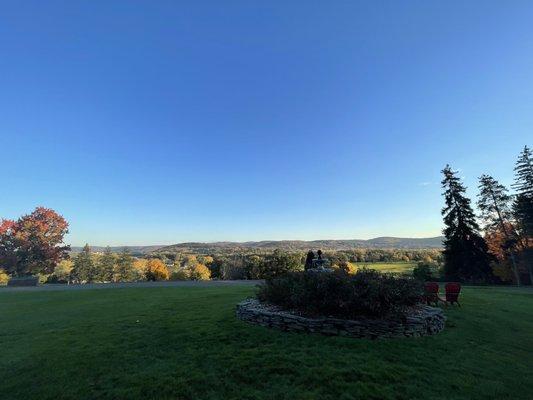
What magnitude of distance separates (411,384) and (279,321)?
3460 mm

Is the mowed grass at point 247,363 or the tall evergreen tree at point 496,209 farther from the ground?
the tall evergreen tree at point 496,209

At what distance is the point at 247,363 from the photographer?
5.84m

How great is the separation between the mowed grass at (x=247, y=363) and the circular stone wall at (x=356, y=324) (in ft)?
0.83

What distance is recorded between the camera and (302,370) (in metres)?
5.51

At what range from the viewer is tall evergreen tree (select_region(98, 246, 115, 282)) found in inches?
2095

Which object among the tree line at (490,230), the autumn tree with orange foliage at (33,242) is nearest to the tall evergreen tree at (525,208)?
the tree line at (490,230)

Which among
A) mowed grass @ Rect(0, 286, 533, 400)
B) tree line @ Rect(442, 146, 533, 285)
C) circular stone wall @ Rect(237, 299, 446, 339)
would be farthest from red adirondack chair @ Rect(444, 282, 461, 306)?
tree line @ Rect(442, 146, 533, 285)

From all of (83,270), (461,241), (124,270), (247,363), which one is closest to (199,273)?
(124,270)

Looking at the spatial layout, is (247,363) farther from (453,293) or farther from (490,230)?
(490,230)

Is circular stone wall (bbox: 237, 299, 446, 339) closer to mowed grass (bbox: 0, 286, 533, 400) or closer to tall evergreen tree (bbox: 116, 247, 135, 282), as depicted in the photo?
mowed grass (bbox: 0, 286, 533, 400)

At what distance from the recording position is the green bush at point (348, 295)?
7754mm

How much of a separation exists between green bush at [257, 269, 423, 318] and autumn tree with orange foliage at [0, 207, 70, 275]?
1471 inches

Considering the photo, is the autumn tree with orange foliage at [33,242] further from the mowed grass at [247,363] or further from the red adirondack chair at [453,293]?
the red adirondack chair at [453,293]

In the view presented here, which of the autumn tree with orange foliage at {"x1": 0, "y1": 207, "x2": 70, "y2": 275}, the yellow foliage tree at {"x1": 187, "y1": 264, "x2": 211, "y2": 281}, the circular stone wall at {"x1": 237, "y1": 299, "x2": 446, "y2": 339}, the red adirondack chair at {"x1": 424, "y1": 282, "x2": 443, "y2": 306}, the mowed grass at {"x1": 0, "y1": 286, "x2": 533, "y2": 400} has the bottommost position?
the mowed grass at {"x1": 0, "y1": 286, "x2": 533, "y2": 400}
